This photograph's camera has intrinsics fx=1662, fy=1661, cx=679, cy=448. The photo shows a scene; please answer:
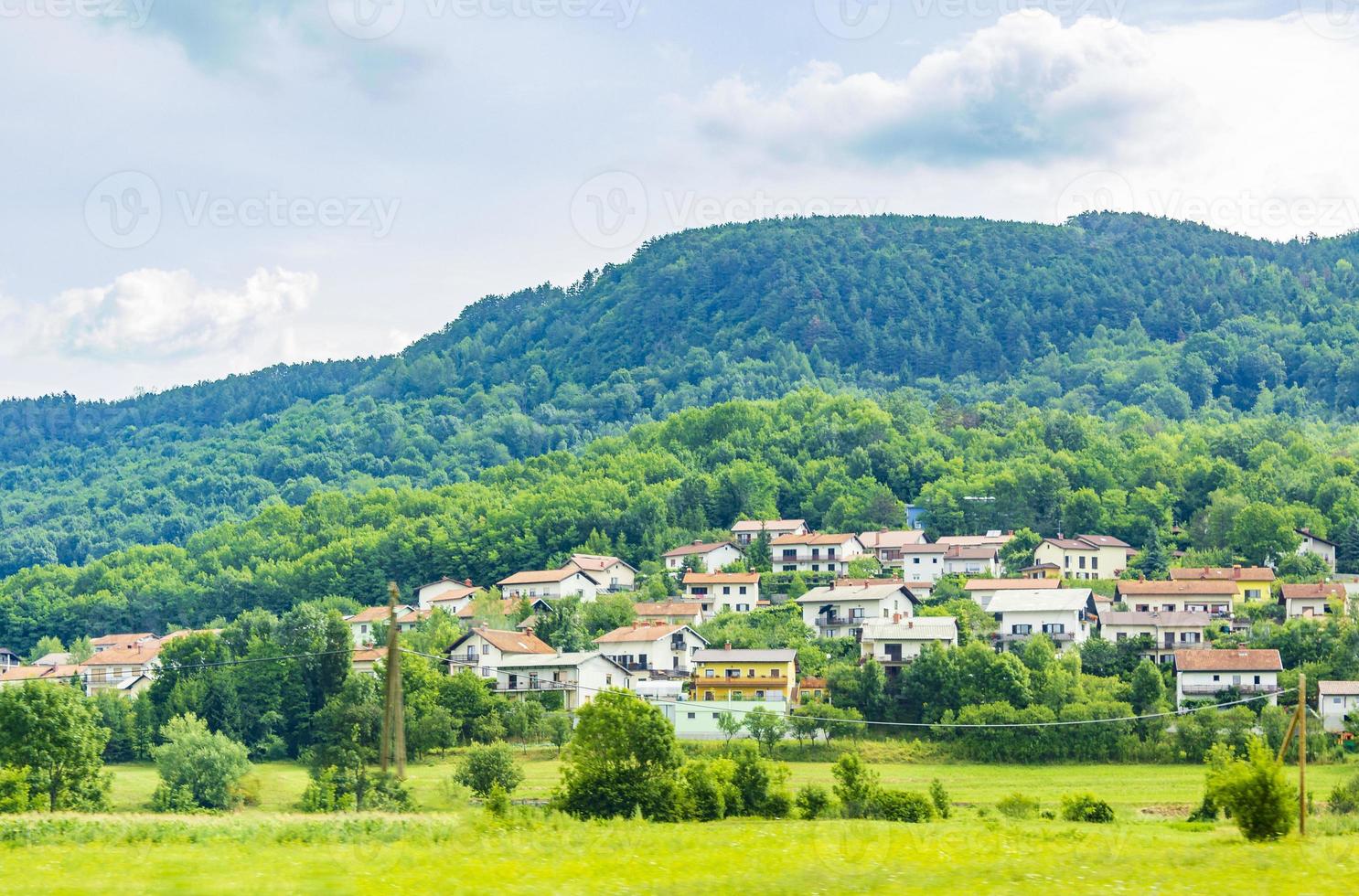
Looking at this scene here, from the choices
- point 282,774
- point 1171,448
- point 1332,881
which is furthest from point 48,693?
point 1171,448

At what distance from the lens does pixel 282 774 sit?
58906mm

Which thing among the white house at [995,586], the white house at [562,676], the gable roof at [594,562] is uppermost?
the gable roof at [594,562]

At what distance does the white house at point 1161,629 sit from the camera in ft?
226

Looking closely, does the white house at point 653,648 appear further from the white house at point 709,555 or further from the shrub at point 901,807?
the shrub at point 901,807

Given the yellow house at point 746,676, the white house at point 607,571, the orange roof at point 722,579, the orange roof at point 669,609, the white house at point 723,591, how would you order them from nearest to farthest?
the yellow house at point 746,676, the orange roof at point 669,609, the white house at point 723,591, the orange roof at point 722,579, the white house at point 607,571

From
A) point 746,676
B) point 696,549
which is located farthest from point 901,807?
point 696,549

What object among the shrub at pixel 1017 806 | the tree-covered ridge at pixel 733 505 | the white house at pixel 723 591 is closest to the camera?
the shrub at pixel 1017 806

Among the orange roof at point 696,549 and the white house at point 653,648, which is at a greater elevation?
the orange roof at point 696,549

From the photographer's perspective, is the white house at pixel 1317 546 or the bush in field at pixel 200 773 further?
the white house at pixel 1317 546

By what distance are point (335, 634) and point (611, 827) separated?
4647 cm

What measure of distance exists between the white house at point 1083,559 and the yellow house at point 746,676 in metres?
28.2

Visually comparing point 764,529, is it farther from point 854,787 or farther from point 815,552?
point 854,787

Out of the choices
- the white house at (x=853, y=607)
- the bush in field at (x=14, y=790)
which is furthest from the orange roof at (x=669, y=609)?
the bush in field at (x=14, y=790)

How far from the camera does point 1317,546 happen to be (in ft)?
307
